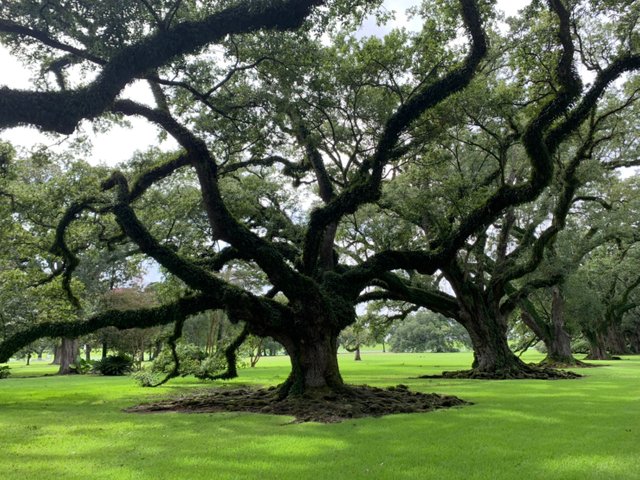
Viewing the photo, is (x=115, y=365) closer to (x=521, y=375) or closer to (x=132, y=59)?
(x=521, y=375)

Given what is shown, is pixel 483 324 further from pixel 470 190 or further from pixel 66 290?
pixel 66 290

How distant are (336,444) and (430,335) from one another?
8734 cm

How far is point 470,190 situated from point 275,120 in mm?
7101

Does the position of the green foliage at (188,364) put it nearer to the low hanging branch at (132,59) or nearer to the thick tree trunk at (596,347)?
the low hanging branch at (132,59)

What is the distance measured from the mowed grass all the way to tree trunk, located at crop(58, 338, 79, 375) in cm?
2519

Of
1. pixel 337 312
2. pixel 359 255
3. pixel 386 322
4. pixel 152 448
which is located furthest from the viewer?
pixel 386 322

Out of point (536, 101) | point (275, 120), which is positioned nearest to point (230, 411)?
point (275, 120)

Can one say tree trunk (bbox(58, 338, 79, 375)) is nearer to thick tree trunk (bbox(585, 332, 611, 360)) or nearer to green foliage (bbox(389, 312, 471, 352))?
thick tree trunk (bbox(585, 332, 611, 360))

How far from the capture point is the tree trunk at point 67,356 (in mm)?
34000

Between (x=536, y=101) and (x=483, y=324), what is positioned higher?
(x=536, y=101)

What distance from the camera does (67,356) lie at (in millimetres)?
35188

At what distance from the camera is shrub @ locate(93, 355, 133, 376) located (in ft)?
98.7

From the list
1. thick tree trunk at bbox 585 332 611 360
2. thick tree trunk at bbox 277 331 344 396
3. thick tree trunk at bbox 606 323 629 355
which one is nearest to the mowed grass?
thick tree trunk at bbox 277 331 344 396

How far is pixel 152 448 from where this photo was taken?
22.7ft
